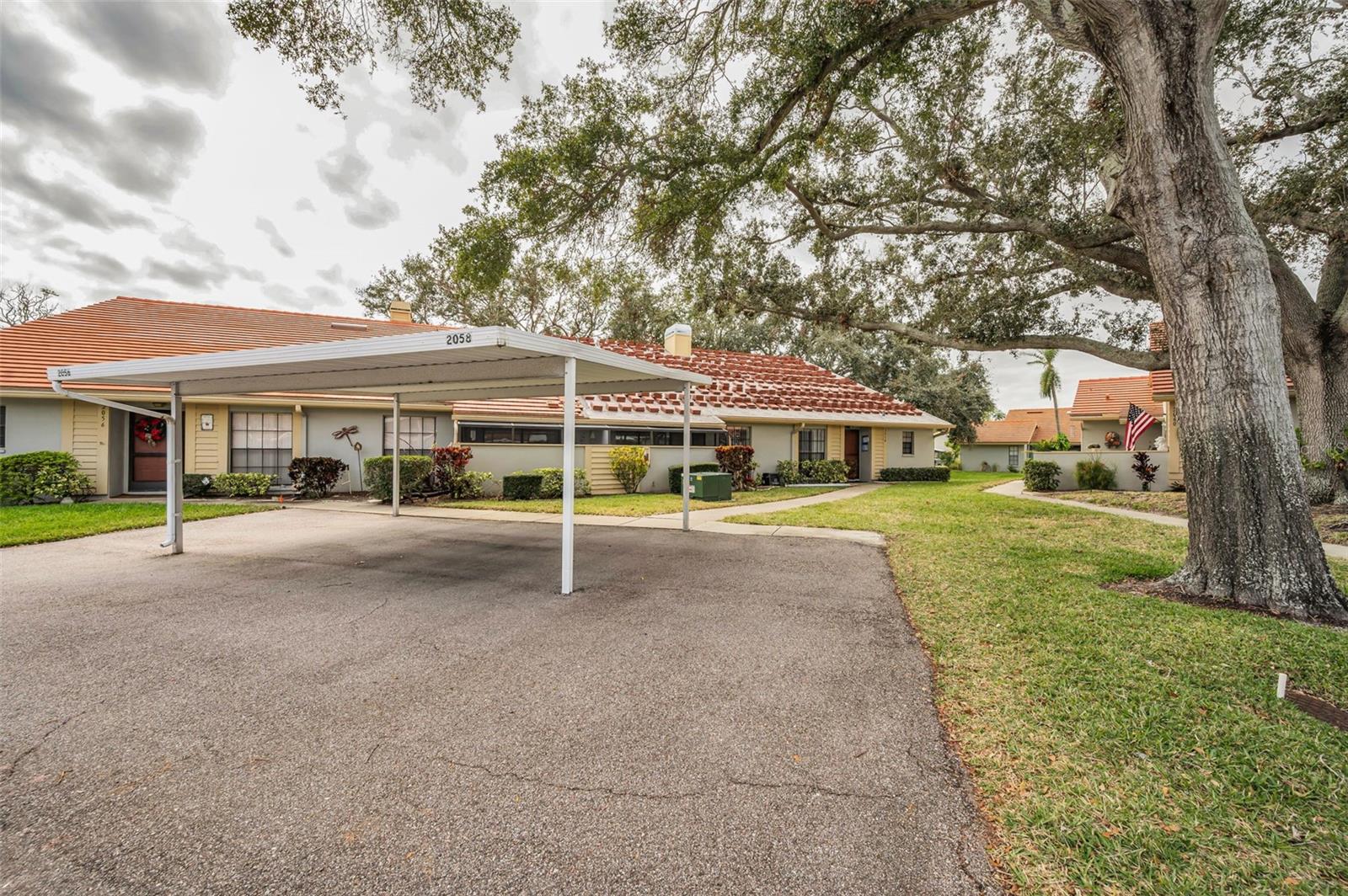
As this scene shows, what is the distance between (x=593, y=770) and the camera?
2467 millimetres

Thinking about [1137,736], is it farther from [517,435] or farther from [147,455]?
[147,455]

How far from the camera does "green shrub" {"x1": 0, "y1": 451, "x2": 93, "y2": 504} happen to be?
10820 mm

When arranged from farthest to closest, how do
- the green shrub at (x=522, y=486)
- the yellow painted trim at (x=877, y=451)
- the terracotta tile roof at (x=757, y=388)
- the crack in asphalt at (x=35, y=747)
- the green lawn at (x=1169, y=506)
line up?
the yellow painted trim at (x=877, y=451)
the terracotta tile roof at (x=757, y=388)
the green shrub at (x=522, y=486)
the green lawn at (x=1169, y=506)
the crack in asphalt at (x=35, y=747)

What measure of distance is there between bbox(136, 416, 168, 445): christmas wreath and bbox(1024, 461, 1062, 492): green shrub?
24445 millimetres

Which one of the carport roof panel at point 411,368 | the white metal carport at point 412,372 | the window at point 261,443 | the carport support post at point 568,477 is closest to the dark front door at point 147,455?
the window at point 261,443

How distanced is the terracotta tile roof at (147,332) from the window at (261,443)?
81.1 inches

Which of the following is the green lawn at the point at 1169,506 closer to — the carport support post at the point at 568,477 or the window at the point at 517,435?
the carport support post at the point at 568,477

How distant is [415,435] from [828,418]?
13.4m

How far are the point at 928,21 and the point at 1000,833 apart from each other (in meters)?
8.98

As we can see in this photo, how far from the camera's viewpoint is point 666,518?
1073 centimetres

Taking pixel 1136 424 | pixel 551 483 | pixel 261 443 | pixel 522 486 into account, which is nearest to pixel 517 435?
pixel 522 486

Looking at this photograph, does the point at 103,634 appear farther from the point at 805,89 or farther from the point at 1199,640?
the point at 805,89

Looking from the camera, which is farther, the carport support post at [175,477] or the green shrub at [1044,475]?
the green shrub at [1044,475]

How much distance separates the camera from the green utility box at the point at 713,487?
13.7 m
